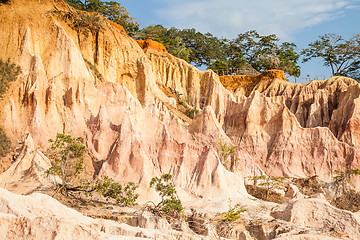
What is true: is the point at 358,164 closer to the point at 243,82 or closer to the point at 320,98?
the point at 320,98

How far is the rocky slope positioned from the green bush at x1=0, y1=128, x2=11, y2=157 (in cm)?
31

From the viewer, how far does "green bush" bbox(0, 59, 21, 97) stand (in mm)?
27594

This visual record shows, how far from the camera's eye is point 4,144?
25.0m

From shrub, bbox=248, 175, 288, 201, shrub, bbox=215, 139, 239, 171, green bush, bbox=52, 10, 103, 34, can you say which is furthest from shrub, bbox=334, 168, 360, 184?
green bush, bbox=52, 10, 103, 34

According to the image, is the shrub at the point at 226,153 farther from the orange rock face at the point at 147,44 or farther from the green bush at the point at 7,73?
the orange rock face at the point at 147,44

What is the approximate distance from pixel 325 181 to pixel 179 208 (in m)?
17.4

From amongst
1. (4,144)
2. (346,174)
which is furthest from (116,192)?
(346,174)

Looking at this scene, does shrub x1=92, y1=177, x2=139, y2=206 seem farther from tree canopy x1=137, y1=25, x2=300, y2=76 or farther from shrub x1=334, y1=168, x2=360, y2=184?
tree canopy x1=137, y1=25, x2=300, y2=76

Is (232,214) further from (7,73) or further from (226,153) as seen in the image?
(7,73)

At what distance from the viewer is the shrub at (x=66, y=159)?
75.1 feet

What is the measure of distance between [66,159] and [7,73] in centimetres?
772

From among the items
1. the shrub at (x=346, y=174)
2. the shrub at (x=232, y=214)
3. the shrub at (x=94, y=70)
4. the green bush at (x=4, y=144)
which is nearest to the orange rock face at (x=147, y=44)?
the shrub at (x=94, y=70)

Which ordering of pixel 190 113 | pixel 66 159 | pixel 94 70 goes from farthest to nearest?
pixel 190 113 < pixel 94 70 < pixel 66 159

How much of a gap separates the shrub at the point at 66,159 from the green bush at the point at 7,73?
13.8 ft
